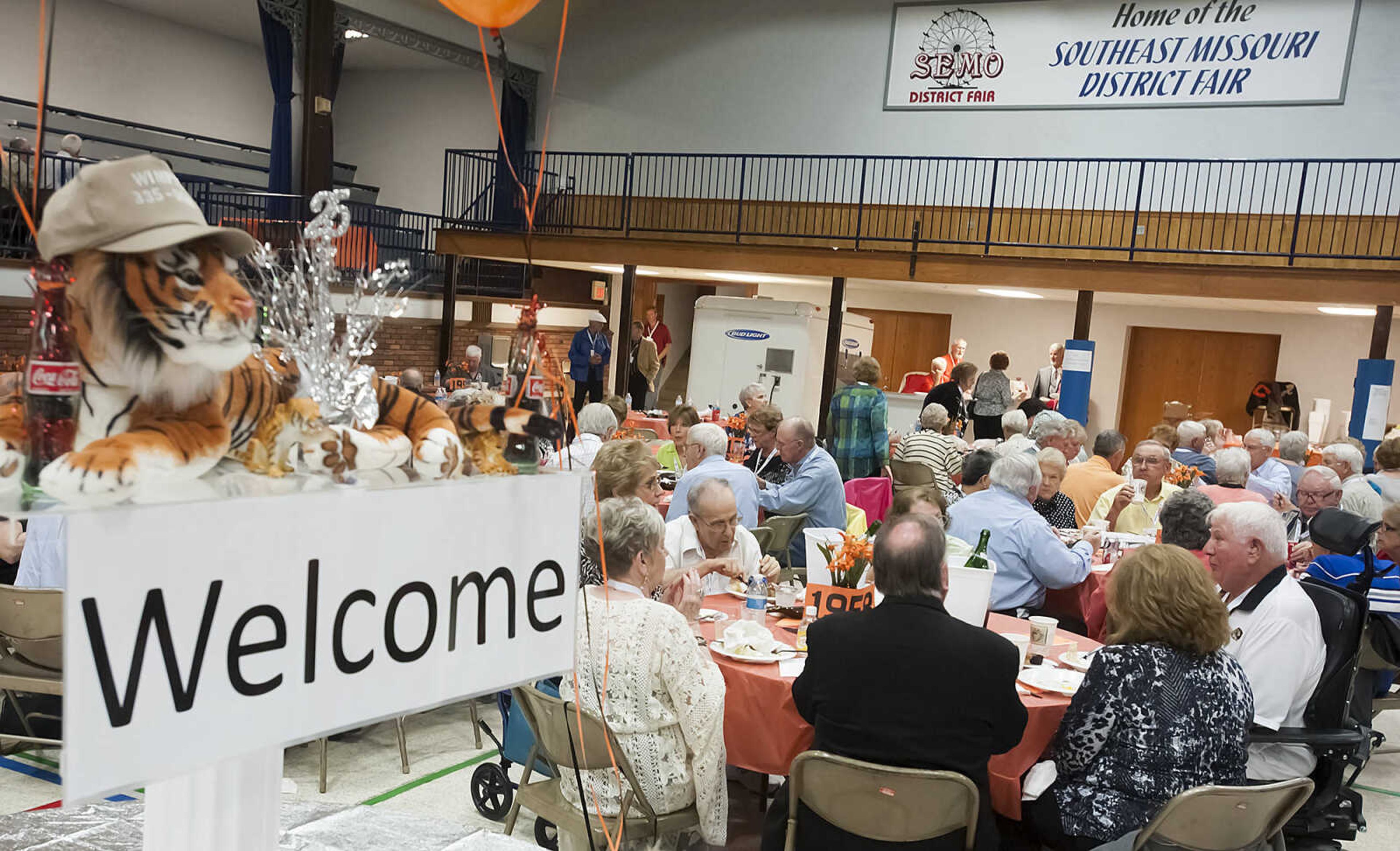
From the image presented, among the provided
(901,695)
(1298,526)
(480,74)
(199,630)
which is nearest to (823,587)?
(901,695)

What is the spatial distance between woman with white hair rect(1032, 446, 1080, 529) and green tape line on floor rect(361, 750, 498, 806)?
2.99 meters

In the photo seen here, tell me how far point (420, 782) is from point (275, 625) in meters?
3.04

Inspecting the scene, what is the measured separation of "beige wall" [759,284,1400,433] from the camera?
13.1 m

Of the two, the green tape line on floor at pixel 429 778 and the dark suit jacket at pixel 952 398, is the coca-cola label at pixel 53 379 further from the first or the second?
the dark suit jacket at pixel 952 398

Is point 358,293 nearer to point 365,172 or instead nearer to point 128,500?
point 128,500

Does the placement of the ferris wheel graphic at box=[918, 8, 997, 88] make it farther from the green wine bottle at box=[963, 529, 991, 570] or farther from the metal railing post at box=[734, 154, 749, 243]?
the green wine bottle at box=[963, 529, 991, 570]

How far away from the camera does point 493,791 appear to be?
3.37 meters

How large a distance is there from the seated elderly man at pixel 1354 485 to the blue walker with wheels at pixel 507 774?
360 centimetres

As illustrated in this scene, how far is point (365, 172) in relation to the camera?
689 inches

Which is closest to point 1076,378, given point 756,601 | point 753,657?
point 756,601

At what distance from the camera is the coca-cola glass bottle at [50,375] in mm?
798

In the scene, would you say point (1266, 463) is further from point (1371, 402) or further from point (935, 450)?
point (1371, 402)

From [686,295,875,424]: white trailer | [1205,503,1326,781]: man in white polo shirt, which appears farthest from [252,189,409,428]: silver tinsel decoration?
[686,295,875,424]: white trailer

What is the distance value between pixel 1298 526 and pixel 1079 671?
2769 millimetres
